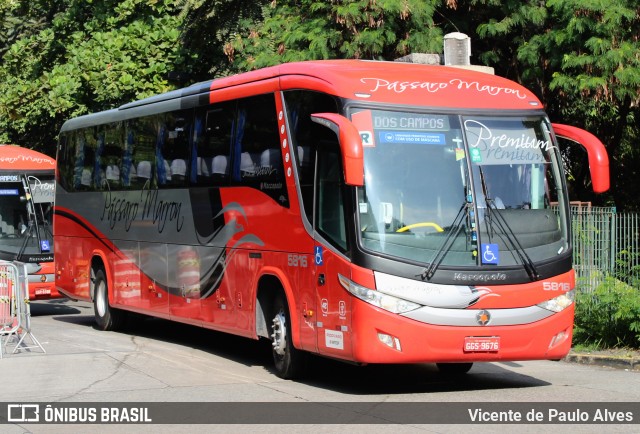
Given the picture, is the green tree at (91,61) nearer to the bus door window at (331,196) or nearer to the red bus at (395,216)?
the red bus at (395,216)

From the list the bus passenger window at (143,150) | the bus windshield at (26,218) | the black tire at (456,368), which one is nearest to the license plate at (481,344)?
the black tire at (456,368)

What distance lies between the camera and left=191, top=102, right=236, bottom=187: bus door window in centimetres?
1452

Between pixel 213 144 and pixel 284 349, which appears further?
pixel 213 144

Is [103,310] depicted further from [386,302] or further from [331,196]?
[386,302]

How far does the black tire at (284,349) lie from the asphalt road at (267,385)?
0.17 metres

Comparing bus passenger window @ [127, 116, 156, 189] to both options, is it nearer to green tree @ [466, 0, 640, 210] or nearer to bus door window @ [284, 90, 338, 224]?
bus door window @ [284, 90, 338, 224]

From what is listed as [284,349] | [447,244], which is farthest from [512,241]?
[284,349]

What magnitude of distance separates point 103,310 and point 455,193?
9773mm

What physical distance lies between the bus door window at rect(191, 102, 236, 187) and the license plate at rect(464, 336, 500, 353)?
459 centimetres

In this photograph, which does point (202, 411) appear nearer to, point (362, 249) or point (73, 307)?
point (362, 249)

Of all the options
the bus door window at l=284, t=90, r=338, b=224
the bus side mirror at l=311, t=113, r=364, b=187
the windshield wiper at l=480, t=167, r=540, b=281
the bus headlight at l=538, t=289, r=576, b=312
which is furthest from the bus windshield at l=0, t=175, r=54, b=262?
the bus headlight at l=538, t=289, r=576, b=312

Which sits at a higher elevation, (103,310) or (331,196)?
(331,196)

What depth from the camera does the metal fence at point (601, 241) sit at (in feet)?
53.1

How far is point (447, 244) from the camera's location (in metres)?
11.2
